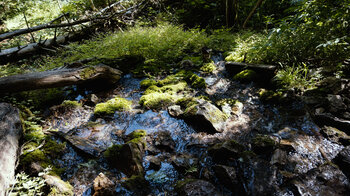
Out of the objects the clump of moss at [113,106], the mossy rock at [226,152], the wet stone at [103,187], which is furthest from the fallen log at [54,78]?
the mossy rock at [226,152]

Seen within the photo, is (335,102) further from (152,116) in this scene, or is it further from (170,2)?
(170,2)

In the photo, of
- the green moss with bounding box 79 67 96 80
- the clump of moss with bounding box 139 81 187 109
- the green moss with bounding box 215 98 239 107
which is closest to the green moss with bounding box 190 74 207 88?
the clump of moss with bounding box 139 81 187 109

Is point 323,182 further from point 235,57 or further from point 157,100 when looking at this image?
point 235,57

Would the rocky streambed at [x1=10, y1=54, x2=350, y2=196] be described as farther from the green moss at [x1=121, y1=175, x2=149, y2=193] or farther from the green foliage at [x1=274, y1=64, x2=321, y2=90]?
the green foliage at [x1=274, y1=64, x2=321, y2=90]

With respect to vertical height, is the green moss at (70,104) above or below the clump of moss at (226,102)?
below

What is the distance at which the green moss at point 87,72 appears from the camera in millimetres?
4684

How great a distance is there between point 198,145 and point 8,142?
302 cm

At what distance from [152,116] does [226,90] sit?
247cm

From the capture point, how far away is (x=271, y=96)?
4383mm

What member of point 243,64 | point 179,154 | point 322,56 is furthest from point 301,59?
point 179,154

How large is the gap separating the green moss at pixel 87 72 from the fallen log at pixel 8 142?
5.94ft

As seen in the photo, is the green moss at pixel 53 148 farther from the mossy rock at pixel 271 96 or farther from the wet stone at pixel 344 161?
the mossy rock at pixel 271 96

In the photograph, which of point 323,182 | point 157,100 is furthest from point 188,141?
point 323,182

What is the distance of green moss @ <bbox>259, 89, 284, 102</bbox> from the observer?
4307mm
